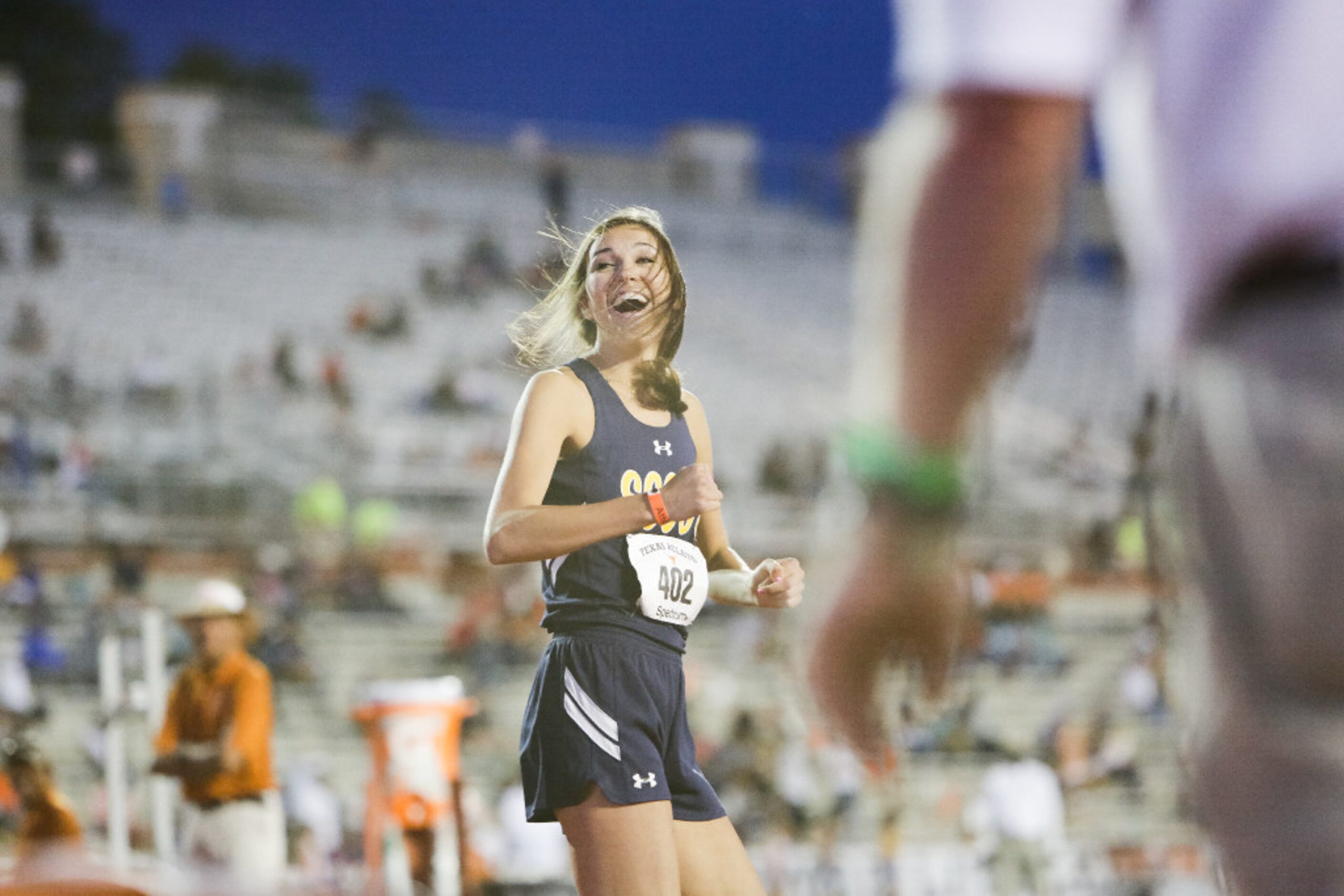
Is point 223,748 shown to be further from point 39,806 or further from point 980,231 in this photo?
point 980,231

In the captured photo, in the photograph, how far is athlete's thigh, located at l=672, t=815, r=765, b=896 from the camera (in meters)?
3.11

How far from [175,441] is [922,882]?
10144mm

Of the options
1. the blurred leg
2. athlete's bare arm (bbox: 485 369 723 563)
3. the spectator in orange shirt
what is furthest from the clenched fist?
the spectator in orange shirt

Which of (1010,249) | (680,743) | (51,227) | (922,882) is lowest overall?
(922,882)

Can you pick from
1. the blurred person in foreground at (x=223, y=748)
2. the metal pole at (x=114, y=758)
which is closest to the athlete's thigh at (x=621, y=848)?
the blurred person in foreground at (x=223, y=748)

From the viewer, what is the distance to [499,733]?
14.7 metres

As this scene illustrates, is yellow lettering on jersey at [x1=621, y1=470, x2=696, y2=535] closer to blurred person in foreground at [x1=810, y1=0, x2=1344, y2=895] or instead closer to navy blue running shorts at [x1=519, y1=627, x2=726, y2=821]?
navy blue running shorts at [x1=519, y1=627, x2=726, y2=821]

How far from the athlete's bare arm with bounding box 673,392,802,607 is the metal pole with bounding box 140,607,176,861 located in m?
5.08

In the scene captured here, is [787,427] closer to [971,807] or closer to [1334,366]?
[971,807]

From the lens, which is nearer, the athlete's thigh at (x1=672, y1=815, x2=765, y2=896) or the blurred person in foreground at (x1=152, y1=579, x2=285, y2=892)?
the athlete's thigh at (x1=672, y1=815, x2=765, y2=896)

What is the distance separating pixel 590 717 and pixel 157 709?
5.68 metres

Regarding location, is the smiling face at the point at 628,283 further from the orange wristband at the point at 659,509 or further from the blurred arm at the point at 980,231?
the blurred arm at the point at 980,231

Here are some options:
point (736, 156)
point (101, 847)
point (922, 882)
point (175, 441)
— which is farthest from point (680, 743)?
point (736, 156)

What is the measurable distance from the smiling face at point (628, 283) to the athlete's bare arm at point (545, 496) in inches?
6.6
